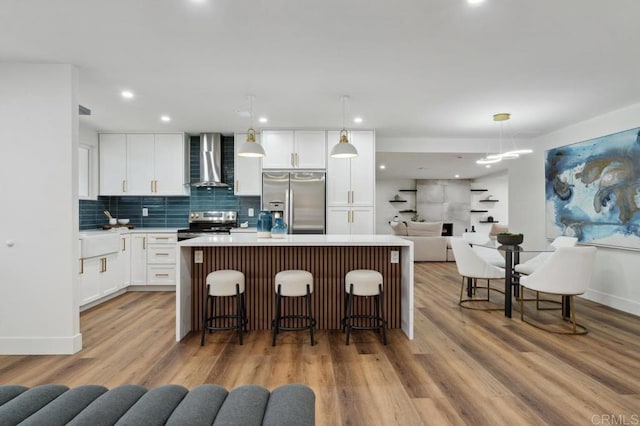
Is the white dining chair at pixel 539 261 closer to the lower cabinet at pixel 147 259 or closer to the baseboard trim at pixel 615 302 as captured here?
the baseboard trim at pixel 615 302

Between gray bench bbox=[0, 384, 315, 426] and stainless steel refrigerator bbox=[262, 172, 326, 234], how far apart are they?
385 cm

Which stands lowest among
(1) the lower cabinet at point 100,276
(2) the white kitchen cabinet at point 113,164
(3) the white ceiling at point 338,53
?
(1) the lower cabinet at point 100,276

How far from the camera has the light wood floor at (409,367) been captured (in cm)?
204

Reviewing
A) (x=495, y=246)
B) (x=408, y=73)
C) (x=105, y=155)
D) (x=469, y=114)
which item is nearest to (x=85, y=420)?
(x=408, y=73)

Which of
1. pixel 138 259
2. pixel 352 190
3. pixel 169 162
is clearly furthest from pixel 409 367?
pixel 169 162

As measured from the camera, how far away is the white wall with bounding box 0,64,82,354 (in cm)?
286

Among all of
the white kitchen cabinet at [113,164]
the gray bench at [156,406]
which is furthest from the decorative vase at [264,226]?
the white kitchen cabinet at [113,164]

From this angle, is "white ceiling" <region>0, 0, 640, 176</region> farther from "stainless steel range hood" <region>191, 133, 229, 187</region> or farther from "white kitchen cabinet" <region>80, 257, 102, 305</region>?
"white kitchen cabinet" <region>80, 257, 102, 305</region>

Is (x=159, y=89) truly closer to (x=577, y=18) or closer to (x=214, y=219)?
(x=214, y=219)

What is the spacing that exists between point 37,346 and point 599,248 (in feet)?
21.1

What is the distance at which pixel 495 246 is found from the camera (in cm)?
418

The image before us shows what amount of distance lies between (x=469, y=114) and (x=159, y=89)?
3.76 meters

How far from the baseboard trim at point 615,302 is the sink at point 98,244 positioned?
21.5ft

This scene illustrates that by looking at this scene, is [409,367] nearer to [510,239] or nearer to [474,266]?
[474,266]
